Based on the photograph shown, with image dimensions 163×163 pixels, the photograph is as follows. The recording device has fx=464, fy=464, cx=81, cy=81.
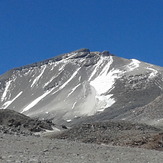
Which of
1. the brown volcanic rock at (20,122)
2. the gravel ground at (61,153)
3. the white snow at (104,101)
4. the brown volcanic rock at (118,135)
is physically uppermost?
the white snow at (104,101)

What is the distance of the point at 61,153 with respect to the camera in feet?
52.7

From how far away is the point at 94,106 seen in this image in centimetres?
17188

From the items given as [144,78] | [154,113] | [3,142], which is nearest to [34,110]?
[144,78]

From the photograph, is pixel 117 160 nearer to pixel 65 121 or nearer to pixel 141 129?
pixel 141 129

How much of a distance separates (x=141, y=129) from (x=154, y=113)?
110 ft

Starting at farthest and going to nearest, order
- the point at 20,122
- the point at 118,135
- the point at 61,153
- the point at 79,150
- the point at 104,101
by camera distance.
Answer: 1. the point at 104,101
2. the point at 20,122
3. the point at 118,135
4. the point at 79,150
5. the point at 61,153

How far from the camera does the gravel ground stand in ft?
45.7

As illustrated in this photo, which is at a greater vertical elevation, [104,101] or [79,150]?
[104,101]

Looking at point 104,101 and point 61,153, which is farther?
point 104,101

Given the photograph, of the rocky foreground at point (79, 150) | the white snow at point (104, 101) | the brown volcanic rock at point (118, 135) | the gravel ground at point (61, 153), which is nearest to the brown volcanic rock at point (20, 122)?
the brown volcanic rock at point (118, 135)

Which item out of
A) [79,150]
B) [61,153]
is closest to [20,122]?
[79,150]

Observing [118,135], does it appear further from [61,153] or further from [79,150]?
[61,153]

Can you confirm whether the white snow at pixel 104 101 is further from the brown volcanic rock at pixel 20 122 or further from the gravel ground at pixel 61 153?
the gravel ground at pixel 61 153

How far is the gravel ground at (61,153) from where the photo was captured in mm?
13922
